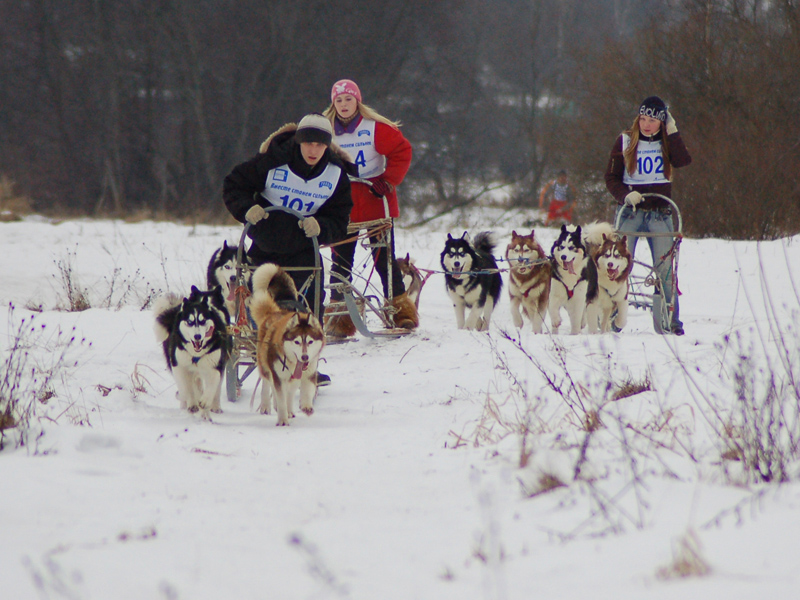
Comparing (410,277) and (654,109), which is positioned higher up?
(654,109)

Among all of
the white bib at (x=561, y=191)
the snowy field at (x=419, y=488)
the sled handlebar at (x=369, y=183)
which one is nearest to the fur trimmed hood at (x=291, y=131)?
the sled handlebar at (x=369, y=183)

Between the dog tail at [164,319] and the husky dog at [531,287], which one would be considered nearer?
the dog tail at [164,319]

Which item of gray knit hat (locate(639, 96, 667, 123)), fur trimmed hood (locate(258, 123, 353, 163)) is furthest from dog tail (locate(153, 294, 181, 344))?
gray knit hat (locate(639, 96, 667, 123))

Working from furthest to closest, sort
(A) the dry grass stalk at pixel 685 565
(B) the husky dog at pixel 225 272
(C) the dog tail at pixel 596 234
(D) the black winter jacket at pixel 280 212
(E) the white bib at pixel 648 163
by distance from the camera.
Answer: (C) the dog tail at pixel 596 234 → (E) the white bib at pixel 648 163 → (B) the husky dog at pixel 225 272 → (D) the black winter jacket at pixel 280 212 → (A) the dry grass stalk at pixel 685 565

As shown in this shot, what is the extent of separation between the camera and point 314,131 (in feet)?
15.2

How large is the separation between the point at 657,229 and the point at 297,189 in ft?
10.4

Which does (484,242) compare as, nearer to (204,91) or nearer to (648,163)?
(648,163)

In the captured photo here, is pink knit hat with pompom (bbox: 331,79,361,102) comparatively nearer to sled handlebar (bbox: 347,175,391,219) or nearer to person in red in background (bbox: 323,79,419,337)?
person in red in background (bbox: 323,79,419,337)

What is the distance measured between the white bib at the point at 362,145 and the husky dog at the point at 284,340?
69.2 inches

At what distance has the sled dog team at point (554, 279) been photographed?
6395mm

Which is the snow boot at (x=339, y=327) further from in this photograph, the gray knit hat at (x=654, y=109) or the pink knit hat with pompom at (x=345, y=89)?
the gray knit hat at (x=654, y=109)

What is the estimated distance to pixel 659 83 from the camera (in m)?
13.9

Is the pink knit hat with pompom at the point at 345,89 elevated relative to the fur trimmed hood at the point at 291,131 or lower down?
elevated

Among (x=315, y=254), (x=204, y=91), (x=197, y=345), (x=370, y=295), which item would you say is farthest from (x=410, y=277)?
(x=204, y=91)
